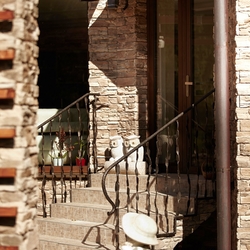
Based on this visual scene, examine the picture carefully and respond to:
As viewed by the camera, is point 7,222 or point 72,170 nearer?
point 7,222

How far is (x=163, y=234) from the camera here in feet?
24.1

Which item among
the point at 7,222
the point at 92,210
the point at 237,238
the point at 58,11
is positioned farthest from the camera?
the point at 58,11

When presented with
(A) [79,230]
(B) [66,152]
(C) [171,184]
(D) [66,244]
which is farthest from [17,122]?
(B) [66,152]

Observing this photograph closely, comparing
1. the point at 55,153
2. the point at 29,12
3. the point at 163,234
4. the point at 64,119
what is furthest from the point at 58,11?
the point at 29,12

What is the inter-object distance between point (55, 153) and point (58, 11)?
3.17 metres

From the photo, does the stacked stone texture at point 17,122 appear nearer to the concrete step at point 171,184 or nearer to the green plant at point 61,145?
the concrete step at point 171,184

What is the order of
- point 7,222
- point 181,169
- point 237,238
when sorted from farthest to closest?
point 181,169 → point 237,238 → point 7,222

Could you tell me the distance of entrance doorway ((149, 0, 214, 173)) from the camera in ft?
29.8

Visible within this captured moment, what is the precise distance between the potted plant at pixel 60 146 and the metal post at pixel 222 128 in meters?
3.06

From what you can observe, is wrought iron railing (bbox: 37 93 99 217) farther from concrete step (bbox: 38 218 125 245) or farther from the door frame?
the door frame

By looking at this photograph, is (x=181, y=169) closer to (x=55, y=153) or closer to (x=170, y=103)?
(x=170, y=103)

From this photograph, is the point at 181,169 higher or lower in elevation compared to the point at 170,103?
lower

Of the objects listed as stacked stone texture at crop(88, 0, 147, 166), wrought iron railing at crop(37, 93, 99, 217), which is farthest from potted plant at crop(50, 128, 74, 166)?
stacked stone texture at crop(88, 0, 147, 166)

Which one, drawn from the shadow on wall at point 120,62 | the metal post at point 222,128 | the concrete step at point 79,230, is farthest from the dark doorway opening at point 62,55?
the metal post at point 222,128
